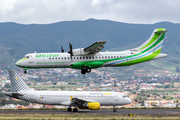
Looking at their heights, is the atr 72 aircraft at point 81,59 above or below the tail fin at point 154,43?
below

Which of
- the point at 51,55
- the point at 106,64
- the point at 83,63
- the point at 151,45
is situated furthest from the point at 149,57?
the point at 51,55

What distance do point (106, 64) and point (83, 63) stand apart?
436 centimetres

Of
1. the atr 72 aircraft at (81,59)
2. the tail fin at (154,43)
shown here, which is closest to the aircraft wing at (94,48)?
the atr 72 aircraft at (81,59)

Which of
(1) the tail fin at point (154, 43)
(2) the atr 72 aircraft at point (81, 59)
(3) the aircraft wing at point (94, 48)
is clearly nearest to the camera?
(3) the aircraft wing at point (94, 48)

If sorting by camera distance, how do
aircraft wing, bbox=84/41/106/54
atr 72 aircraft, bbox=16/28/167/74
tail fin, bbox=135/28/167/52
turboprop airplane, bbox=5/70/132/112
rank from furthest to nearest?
turboprop airplane, bbox=5/70/132/112 < tail fin, bbox=135/28/167/52 < atr 72 aircraft, bbox=16/28/167/74 < aircraft wing, bbox=84/41/106/54

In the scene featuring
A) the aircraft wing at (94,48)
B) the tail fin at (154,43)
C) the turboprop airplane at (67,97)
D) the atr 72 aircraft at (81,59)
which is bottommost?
the turboprop airplane at (67,97)

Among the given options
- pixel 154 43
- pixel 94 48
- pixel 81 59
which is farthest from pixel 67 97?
pixel 154 43

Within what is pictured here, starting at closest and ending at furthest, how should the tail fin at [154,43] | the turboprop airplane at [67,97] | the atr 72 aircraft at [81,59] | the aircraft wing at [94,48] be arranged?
the aircraft wing at [94,48], the atr 72 aircraft at [81,59], the tail fin at [154,43], the turboprop airplane at [67,97]

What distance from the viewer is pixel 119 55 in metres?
60.9

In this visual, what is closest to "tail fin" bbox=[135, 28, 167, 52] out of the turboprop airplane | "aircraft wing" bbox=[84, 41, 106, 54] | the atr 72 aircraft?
the atr 72 aircraft

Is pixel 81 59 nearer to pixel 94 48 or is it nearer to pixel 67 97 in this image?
pixel 94 48

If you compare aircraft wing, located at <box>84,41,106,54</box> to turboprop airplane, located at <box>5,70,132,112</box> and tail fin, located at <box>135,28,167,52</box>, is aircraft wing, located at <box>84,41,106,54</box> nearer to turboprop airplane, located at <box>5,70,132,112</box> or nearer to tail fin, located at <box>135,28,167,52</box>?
tail fin, located at <box>135,28,167,52</box>

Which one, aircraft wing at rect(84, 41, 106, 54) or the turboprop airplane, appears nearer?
aircraft wing at rect(84, 41, 106, 54)

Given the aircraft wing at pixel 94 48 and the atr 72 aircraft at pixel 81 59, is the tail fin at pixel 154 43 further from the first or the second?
the aircraft wing at pixel 94 48
